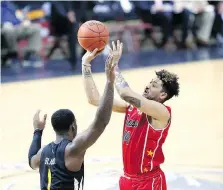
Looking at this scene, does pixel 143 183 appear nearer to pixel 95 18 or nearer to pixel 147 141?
pixel 147 141

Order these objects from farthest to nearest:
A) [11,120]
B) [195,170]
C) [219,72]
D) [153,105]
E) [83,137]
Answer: [219,72] < [11,120] < [195,170] < [153,105] < [83,137]

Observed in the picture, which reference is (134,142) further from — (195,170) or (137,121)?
(195,170)

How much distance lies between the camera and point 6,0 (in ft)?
49.7

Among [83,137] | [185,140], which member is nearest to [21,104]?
[185,140]

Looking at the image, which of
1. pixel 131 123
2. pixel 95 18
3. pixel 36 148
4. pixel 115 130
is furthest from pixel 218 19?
pixel 36 148

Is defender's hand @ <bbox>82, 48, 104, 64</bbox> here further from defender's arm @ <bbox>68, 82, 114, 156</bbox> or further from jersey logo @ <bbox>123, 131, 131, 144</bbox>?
defender's arm @ <bbox>68, 82, 114, 156</bbox>

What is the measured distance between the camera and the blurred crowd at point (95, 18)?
49.5ft

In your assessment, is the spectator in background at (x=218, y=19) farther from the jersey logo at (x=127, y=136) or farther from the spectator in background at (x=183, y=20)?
the jersey logo at (x=127, y=136)

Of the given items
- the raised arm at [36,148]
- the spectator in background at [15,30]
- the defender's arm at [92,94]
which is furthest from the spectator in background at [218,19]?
the raised arm at [36,148]

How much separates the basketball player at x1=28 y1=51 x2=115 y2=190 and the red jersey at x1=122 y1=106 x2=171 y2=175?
885 mm

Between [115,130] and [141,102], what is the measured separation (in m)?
4.54

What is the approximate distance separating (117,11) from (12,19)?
3420mm

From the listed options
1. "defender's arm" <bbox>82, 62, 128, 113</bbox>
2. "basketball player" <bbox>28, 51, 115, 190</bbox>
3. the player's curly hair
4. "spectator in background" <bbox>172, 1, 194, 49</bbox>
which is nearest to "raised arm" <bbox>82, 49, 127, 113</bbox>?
"defender's arm" <bbox>82, 62, 128, 113</bbox>

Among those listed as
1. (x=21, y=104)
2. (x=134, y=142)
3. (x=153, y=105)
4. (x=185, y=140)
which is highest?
(x=153, y=105)
